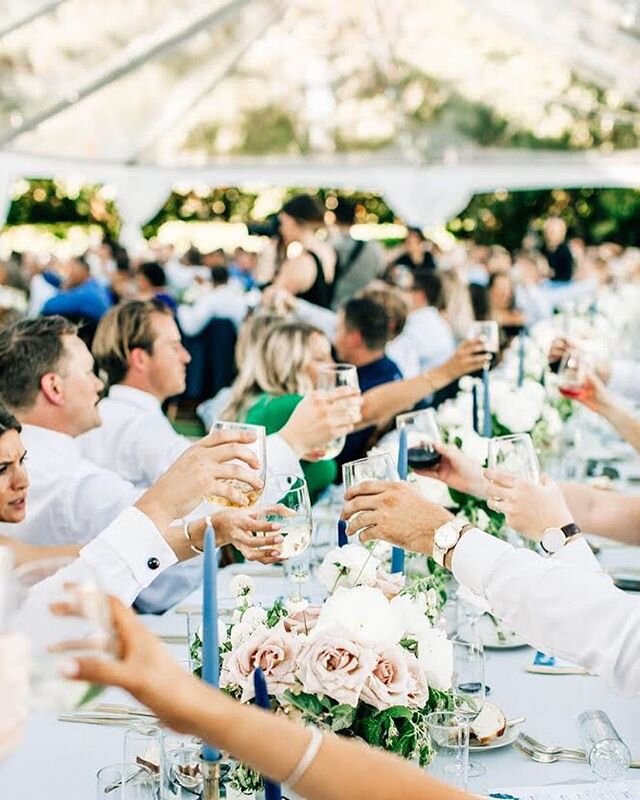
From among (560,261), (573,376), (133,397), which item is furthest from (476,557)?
(560,261)

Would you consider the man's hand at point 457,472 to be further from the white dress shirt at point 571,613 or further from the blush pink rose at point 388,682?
the blush pink rose at point 388,682

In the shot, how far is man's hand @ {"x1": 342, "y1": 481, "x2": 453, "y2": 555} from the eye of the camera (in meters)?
1.70

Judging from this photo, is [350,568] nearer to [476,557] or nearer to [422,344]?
[476,557]

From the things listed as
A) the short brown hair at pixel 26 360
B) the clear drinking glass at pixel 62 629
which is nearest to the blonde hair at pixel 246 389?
the short brown hair at pixel 26 360

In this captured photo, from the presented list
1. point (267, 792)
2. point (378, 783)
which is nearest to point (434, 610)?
point (267, 792)

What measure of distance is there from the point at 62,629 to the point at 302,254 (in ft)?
16.4

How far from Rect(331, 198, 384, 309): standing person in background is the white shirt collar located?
315 centimetres

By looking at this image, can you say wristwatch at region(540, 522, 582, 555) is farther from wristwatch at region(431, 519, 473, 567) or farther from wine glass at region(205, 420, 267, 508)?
wine glass at region(205, 420, 267, 508)

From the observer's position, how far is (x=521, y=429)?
120 inches

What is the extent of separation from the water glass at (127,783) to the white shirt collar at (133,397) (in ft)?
6.64

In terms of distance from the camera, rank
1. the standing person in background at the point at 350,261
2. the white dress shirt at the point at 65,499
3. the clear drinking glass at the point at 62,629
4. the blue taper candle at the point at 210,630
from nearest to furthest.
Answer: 1. the clear drinking glass at the point at 62,629
2. the blue taper candle at the point at 210,630
3. the white dress shirt at the point at 65,499
4. the standing person in background at the point at 350,261

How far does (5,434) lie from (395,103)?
39.4ft

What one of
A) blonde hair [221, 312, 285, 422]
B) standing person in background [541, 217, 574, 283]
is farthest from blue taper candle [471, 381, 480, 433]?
standing person in background [541, 217, 574, 283]

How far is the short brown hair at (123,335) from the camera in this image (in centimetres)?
336
